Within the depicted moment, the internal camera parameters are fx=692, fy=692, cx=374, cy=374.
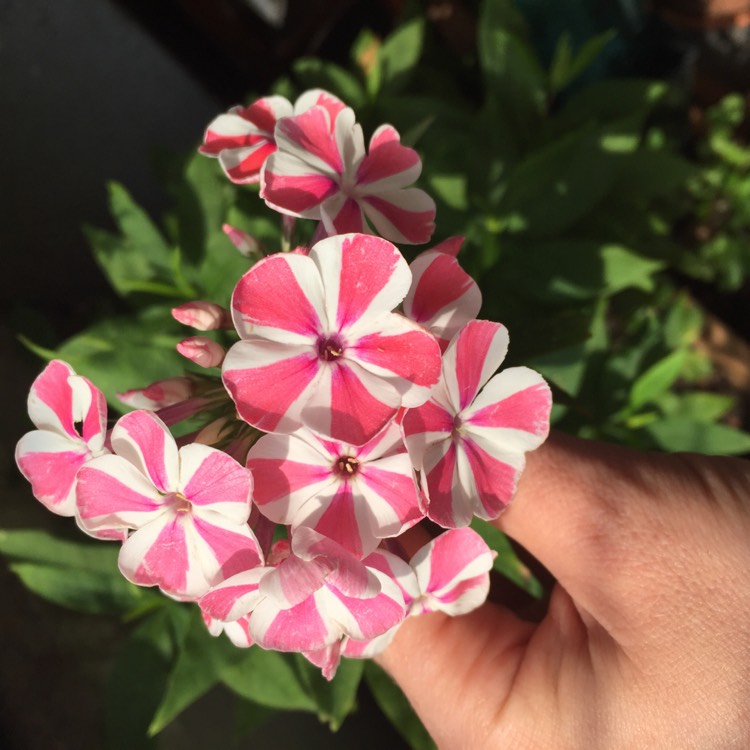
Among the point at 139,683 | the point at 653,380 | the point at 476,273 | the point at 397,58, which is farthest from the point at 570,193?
the point at 139,683

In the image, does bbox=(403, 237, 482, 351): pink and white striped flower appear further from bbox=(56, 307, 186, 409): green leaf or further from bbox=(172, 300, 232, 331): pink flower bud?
bbox=(56, 307, 186, 409): green leaf

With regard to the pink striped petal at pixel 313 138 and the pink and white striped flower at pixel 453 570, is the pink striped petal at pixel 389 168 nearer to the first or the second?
the pink striped petal at pixel 313 138

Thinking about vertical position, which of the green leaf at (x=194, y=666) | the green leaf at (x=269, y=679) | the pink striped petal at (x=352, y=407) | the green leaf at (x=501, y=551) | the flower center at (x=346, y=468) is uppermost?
the pink striped petal at (x=352, y=407)

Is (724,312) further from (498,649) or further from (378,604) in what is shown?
(378,604)

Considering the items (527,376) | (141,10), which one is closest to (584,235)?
(527,376)

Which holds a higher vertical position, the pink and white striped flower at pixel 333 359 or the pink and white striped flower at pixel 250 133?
the pink and white striped flower at pixel 250 133

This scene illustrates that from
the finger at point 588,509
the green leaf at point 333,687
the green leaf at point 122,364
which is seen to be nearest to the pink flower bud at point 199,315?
the green leaf at point 122,364
